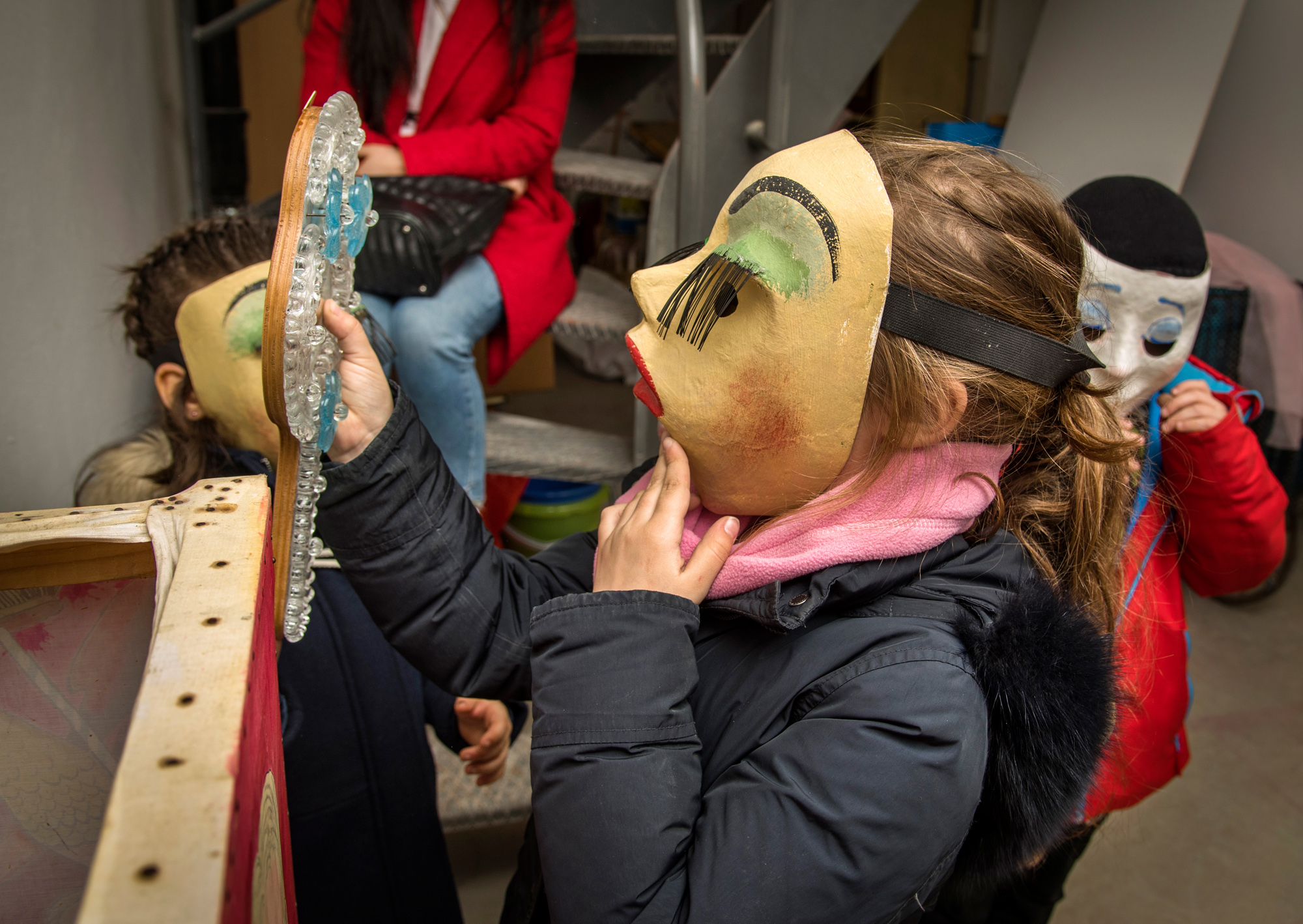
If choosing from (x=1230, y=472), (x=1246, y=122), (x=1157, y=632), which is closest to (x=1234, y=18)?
(x=1246, y=122)

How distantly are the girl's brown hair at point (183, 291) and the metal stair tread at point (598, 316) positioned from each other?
3.19 feet

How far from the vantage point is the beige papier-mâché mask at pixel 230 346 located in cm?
117

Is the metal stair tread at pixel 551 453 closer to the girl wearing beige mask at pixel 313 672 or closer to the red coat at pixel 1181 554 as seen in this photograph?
the girl wearing beige mask at pixel 313 672

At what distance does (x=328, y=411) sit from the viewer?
806mm

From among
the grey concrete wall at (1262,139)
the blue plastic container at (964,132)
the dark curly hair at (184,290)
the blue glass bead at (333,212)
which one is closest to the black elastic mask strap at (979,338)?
the blue glass bead at (333,212)

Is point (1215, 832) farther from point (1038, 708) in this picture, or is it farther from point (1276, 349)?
point (1038, 708)

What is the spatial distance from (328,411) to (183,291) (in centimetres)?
69

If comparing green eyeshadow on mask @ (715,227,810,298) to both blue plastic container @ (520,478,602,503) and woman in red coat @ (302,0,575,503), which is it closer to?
woman in red coat @ (302,0,575,503)

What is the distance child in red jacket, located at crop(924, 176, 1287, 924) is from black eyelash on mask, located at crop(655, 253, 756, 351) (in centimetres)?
75

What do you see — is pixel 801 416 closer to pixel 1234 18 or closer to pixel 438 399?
pixel 438 399

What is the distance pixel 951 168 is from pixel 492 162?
1.36m

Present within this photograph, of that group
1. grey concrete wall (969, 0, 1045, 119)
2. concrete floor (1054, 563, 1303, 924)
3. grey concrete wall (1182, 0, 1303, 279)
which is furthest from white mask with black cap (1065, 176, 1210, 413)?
grey concrete wall (969, 0, 1045, 119)

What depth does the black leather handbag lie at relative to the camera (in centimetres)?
177

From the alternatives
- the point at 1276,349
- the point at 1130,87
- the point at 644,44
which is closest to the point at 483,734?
the point at 644,44
